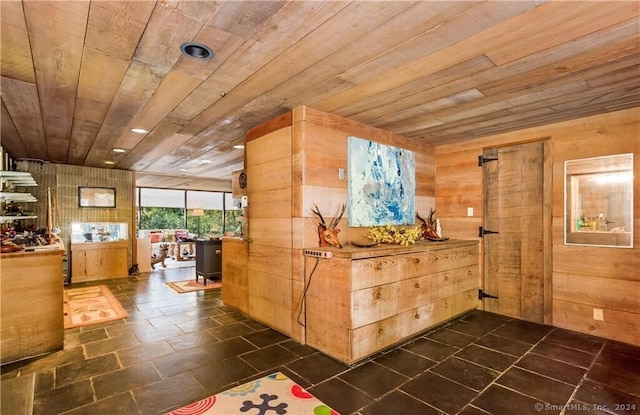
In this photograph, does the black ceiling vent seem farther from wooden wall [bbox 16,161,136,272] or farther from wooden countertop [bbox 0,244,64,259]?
wooden wall [bbox 16,161,136,272]

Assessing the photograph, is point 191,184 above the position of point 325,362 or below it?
above

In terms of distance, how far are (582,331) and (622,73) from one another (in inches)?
106

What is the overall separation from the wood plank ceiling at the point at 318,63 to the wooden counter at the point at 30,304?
60.8 inches

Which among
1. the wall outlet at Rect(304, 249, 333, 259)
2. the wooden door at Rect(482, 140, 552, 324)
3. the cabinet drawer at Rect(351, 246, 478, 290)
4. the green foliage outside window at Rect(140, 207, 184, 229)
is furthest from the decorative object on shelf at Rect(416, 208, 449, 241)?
the green foliage outside window at Rect(140, 207, 184, 229)

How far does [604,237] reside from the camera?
3367 millimetres

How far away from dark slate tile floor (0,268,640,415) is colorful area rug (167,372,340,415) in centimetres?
9

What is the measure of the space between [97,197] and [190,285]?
3.20 m

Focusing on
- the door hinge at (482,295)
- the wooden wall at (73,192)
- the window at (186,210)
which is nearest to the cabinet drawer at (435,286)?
the door hinge at (482,295)

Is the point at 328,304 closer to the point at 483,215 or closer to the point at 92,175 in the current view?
the point at 483,215

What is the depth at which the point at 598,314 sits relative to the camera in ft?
11.0

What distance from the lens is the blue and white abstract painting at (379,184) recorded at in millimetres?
3527

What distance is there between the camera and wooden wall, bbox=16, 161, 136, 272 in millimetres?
6320

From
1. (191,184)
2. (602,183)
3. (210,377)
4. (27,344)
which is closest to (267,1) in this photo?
(210,377)

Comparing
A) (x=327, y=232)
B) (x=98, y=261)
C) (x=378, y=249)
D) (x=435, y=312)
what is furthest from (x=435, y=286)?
(x=98, y=261)
